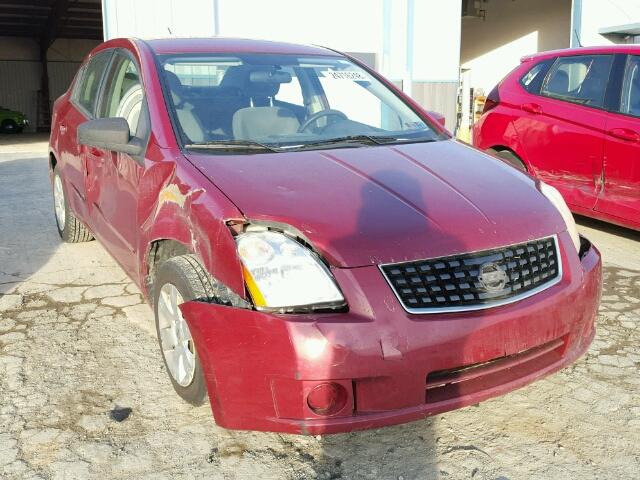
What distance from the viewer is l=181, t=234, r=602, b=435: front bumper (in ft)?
6.71

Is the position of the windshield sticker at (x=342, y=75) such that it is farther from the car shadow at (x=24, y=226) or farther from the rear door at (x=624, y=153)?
the car shadow at (x=24, y=226)

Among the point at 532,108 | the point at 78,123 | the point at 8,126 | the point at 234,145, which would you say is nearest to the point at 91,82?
the point at 78,123

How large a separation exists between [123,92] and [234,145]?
1.05 m

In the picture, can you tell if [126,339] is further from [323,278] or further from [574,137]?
[574,137]

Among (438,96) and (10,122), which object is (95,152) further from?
(10,122)

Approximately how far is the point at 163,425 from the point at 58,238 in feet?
10.9

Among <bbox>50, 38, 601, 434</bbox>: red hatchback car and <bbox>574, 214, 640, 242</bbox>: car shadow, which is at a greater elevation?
<bbox>50, 38, 601, 434</bbox>: red hatchback car

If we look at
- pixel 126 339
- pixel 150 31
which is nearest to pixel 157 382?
pixel 126 339

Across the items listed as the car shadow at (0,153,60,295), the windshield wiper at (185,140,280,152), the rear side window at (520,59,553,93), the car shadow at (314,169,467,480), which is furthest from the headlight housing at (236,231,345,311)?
the rear side window at (520,59,553,93)

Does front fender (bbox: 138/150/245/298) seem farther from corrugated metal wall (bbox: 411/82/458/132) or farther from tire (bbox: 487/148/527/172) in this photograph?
corrugated metal wall (bbox: 411/82/458/132)

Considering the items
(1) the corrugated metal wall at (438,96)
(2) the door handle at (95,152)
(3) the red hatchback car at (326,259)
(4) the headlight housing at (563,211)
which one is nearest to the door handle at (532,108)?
(3) the red hatchback car at (326,259)

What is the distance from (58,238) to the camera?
5.43 metres

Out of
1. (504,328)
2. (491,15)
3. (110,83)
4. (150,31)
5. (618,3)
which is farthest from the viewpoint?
(491,15)

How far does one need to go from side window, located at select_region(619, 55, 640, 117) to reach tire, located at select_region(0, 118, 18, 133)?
25.4m
